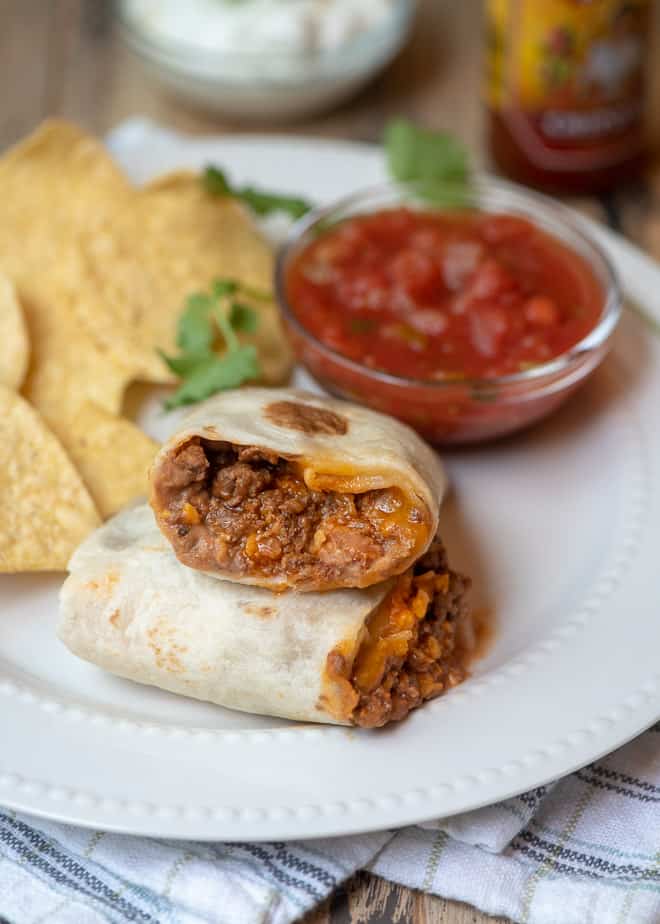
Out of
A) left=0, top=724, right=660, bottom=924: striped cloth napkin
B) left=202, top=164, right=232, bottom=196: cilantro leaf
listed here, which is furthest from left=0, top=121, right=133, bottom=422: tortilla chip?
left=0, top=724, right=660, bottom=924: striped cloth napkin

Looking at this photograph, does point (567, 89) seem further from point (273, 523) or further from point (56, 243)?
point (273, 523)

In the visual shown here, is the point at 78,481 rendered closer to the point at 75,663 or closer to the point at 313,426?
the point at 75,663

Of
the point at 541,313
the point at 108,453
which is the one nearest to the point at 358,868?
the point at 108,453

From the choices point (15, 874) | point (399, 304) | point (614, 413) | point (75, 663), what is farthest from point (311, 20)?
point (15, 874)

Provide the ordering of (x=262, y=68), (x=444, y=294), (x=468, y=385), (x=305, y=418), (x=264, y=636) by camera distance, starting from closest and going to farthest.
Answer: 1. (x=264, y=636)
2. (x=305, y=418)
3. (x=468, y=385)
4. (x=444, y=294)
5. (x=262, y=68)

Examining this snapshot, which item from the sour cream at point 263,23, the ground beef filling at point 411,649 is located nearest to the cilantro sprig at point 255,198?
the sour cream at point 263,23

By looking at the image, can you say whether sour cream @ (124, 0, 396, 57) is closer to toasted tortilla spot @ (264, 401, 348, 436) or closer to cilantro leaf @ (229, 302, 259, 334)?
cilantro leaf @ (229, 302, 259, 334)
